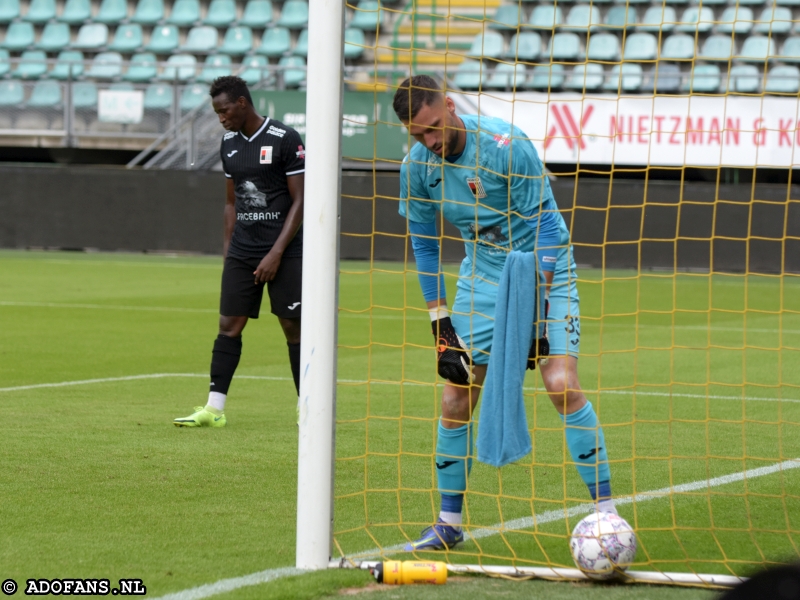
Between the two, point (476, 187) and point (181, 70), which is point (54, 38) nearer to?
point (181, 70)

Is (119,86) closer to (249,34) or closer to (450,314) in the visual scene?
(249,34)

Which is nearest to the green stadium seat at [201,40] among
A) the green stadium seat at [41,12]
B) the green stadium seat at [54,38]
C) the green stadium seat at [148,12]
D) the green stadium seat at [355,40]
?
the green stadium seat at [148,12]

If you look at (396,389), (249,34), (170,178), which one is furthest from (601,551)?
(249,34)

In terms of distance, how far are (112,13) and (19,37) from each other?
2.08 metres

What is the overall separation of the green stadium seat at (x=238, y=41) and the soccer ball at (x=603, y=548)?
21.5m

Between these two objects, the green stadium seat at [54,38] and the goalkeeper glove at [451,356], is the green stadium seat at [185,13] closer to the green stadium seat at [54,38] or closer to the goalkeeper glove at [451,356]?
the green stadium seat at [54,38]

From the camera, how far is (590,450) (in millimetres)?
4098

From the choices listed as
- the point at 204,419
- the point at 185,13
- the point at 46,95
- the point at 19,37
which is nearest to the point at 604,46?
the point at 185,13

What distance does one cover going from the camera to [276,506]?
468 centimetres

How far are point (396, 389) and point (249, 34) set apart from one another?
18.0m

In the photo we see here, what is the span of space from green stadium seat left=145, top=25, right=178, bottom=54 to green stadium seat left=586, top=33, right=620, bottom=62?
8735 mm

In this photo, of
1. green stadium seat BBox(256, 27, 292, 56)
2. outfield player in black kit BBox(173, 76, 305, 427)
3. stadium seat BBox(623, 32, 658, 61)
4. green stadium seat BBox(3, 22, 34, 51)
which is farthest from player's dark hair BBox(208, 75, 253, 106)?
green stadium seat BBox(3, 22, 34, 51)

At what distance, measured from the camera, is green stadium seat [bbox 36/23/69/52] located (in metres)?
25.5

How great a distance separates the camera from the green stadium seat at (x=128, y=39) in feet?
82.1
